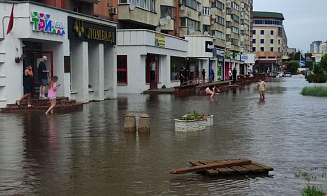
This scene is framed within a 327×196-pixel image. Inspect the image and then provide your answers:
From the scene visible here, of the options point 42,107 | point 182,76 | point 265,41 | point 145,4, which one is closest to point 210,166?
point 42,107

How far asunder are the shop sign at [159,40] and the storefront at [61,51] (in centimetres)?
895

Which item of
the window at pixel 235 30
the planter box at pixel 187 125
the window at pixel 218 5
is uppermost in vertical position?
the window at pixel 218 5

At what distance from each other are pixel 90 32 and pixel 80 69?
7.40 feet

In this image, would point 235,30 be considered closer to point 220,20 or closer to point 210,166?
point 220,20

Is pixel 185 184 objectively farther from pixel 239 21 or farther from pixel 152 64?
pixel 239 21

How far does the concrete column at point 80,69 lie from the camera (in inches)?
1035

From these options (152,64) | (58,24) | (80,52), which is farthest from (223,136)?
(152,64)

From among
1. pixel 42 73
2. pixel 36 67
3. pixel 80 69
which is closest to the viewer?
pixel 42 73

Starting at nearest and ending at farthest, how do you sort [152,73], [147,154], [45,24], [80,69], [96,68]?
[147,154] → [45,24] → [80,69] → [96,68] → [152,73]

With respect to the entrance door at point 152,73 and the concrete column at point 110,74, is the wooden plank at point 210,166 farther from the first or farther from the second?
the entrance door at point 152,73

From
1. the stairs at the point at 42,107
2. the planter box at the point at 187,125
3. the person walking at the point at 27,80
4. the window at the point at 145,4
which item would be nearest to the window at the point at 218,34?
the window at the point at 145,4

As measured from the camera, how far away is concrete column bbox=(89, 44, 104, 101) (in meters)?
28.6

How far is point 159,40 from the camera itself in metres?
40.7

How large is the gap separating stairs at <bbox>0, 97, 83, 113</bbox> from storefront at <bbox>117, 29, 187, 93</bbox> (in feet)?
47.0
